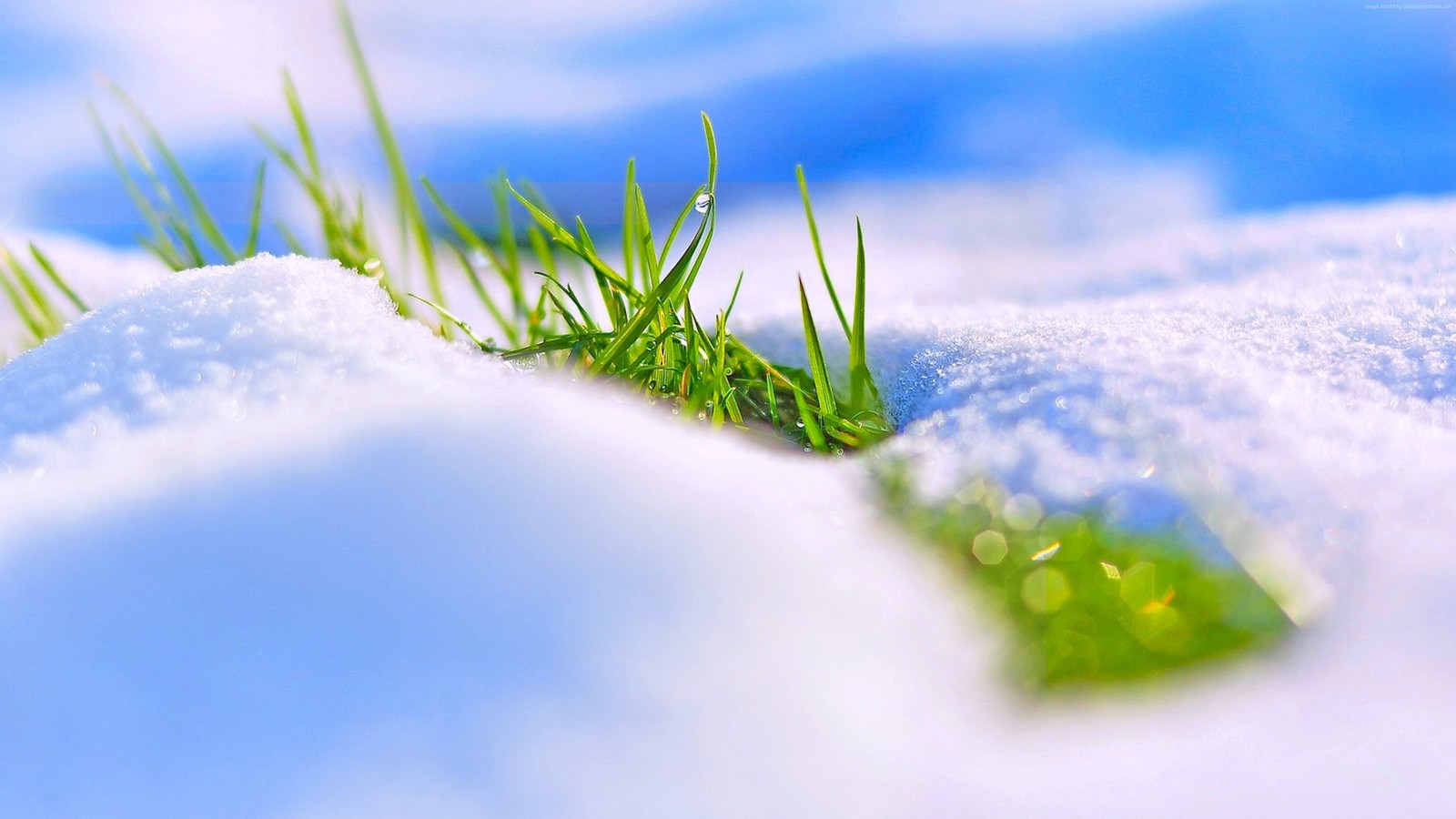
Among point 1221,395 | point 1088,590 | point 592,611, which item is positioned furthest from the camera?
point 1221,395

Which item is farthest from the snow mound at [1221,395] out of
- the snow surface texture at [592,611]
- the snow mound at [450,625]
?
the snow mound at [450,625]

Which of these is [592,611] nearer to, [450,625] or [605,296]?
[450,625]

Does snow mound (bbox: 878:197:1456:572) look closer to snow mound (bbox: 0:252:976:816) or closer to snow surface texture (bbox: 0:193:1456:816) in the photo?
snow surface texture (bbox: 0:193:1456:816)

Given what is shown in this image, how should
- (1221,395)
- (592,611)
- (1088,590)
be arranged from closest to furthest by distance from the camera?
(592,611) → (1088,590) → (1221,395)

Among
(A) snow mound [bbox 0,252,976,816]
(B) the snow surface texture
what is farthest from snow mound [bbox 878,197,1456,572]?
(A) snow mound [bbox 0,252,976,816]

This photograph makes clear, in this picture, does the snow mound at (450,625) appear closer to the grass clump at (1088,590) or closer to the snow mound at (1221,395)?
the grass clump at (1088,590)

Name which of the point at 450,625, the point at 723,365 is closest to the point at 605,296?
the point at 723,365

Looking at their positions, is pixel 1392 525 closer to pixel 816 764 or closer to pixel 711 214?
pixel 816 764
